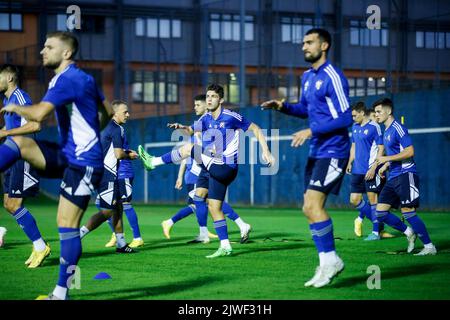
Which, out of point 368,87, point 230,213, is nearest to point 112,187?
point 230,213

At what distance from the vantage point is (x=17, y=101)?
11273 mm

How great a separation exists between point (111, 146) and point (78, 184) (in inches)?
212

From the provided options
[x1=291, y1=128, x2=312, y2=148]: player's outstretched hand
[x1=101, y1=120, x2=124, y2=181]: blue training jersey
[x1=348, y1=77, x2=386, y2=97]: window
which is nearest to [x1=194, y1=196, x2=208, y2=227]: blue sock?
[x1=101, y1=120, x2=124, y2=181]: blue training jersey

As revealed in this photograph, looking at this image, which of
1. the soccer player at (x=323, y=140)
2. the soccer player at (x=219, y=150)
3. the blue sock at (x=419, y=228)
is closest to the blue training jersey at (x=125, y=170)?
the soccer player at (x=219, y=150)

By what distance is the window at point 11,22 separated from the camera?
50281mm

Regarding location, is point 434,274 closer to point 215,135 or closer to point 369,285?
point 369,285

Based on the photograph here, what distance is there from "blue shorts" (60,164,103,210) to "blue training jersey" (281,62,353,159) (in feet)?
8.51

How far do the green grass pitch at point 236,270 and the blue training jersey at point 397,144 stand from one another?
130 centimetres

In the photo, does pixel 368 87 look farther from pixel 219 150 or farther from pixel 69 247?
pixel 69 247

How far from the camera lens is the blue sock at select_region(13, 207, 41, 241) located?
37.9ft

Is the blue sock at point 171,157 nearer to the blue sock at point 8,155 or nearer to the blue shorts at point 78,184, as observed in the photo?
the blue sock at point 8,155

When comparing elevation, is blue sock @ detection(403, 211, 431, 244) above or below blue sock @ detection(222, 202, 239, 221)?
above

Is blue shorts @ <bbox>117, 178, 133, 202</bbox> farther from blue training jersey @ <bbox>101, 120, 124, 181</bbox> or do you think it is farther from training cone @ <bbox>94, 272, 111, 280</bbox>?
training cone @ <bbox>94, 272, 111, 280</bbox>

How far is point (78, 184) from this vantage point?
7.88 m
